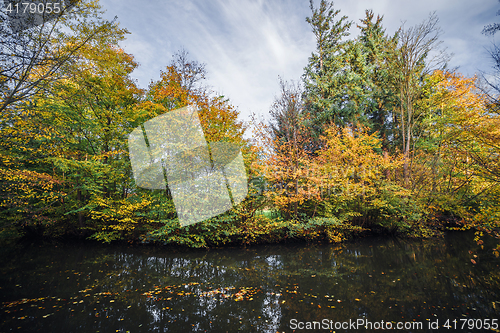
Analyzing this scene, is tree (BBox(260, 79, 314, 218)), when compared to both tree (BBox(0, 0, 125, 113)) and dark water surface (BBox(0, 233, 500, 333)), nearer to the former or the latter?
dark water surface (BBox(0, 233, 500, 333))

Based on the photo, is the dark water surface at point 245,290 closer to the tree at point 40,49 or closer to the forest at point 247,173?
the forest at point 247,173

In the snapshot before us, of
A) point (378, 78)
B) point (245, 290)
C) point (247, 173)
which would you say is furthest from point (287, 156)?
point (378, 78)

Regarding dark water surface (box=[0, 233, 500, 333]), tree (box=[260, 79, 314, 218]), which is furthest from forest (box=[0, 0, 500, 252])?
dark water surface (box=[0, 233, 500, 333])


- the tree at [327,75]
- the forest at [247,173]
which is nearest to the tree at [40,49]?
the forest at [247,173]

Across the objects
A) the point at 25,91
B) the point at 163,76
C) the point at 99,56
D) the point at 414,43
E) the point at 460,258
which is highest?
the point at 414,43

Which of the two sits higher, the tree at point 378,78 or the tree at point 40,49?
the tree at point 378,78

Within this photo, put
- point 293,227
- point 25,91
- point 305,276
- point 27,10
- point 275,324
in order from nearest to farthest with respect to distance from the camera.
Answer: point 275,324 < point 27,10 < point 25,91 < point 305,276 < point 293,227

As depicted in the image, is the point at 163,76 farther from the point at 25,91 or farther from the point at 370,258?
the point at 370,258

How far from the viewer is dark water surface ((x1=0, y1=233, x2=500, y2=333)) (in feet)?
12.3

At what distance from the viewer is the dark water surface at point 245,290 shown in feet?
12.3

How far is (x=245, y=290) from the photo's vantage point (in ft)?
17.0

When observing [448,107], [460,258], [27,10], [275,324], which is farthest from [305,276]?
[448,107]

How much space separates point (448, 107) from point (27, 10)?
17713mm

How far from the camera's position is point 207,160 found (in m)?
9.64
